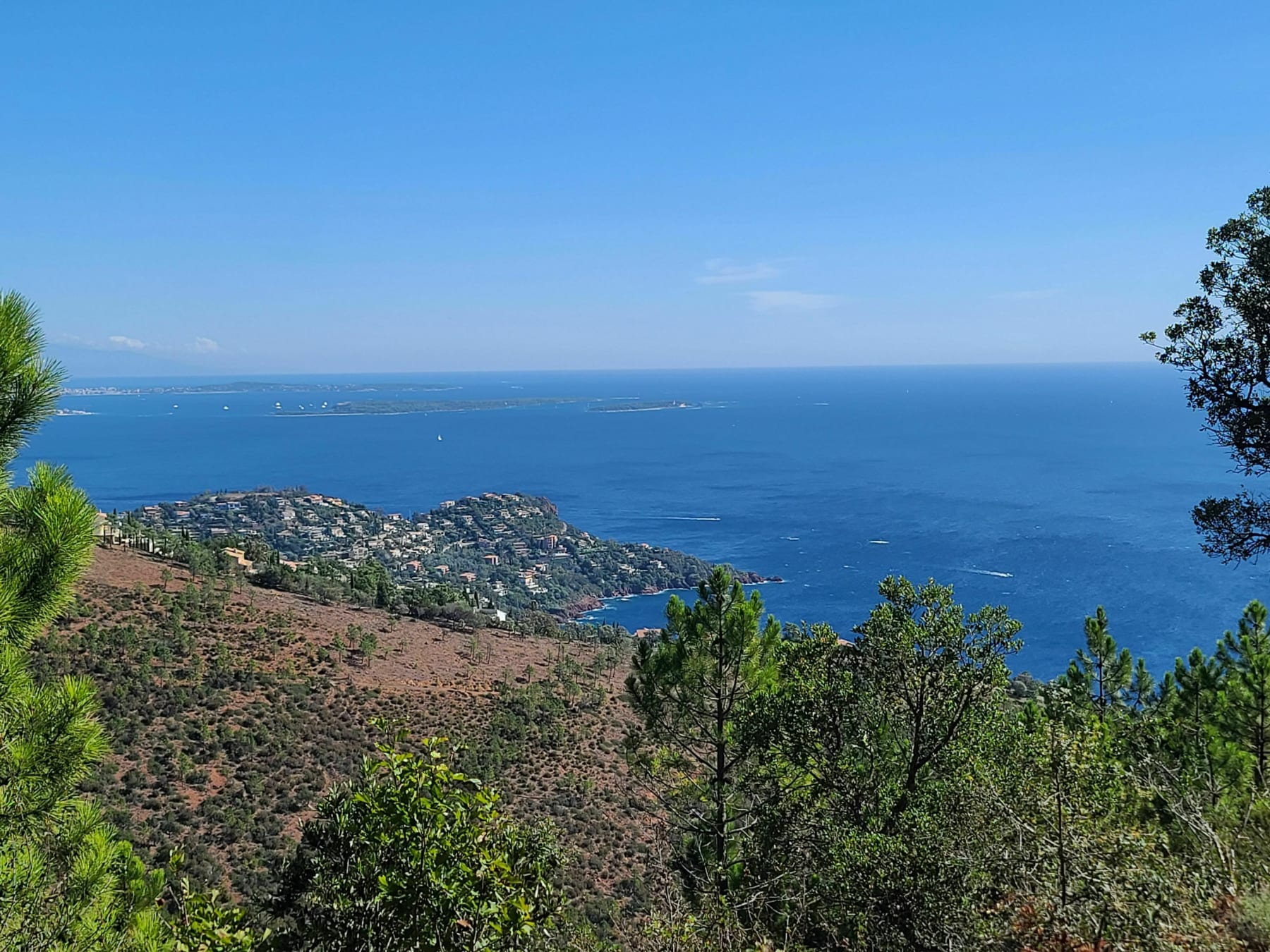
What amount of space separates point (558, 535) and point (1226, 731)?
54.8m

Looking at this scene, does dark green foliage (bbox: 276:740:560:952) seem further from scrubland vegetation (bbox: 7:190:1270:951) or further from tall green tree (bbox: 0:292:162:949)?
tall green tree (bbox: 0:292:162:949)

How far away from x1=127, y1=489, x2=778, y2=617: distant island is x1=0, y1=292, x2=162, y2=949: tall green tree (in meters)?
39.5

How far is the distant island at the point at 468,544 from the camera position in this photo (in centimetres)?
5028

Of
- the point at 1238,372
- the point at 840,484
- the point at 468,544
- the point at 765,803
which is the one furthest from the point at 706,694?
the point at 840,484

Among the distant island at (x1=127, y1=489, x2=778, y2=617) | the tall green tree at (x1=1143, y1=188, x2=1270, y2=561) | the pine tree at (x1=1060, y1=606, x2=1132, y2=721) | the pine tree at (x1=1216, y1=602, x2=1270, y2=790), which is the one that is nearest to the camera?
the tall green tree at (x1=1143, y1=188, x2=1270, y2=561)

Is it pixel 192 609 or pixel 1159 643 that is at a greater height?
pixel 192 609

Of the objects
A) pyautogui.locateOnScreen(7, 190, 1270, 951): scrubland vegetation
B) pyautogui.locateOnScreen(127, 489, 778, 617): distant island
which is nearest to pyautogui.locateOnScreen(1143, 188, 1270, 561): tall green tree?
pyautogui.locateOnScreen(7, 190, 1270, 951): scrubland vegetation

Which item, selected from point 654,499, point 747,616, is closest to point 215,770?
point 747,616

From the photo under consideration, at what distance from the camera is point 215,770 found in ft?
46.6

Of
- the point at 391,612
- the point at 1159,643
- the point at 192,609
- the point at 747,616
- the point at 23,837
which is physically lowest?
the point at 1159,643

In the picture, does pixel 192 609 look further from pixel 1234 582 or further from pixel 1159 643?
pixel 1234 582

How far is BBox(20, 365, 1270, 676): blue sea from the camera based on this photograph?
145ft

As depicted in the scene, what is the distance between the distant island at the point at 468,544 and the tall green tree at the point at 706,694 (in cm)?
3534

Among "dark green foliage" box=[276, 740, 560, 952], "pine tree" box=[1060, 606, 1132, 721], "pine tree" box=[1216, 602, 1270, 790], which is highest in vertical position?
"dark green foliage" box=[276, 740, 560, 952]
